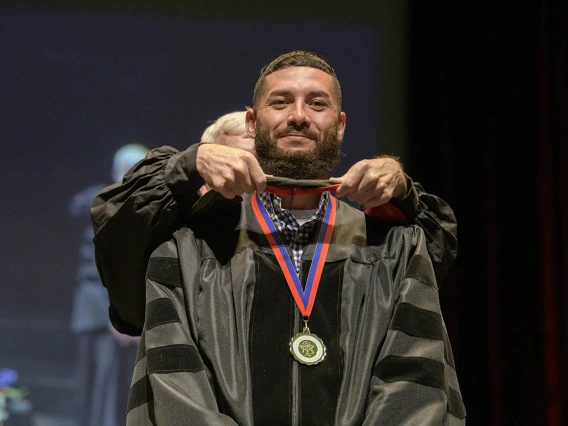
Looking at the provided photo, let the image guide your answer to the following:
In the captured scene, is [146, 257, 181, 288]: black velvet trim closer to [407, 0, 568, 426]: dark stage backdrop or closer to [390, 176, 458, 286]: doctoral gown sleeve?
[390, 176, 458, 286]: doctoral gown sleeve

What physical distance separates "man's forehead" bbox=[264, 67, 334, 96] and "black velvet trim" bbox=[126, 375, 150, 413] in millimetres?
898

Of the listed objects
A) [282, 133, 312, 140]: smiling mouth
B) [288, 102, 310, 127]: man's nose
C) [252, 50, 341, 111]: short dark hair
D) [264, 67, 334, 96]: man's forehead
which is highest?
[252, 50, 341, 111]: short dark hair

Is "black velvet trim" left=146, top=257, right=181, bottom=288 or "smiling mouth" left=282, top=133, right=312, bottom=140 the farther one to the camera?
"smiling mouth" left=282, top=133, right=312, bottom=140

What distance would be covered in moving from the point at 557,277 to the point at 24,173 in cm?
263

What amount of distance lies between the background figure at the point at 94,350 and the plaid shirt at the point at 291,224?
177cm

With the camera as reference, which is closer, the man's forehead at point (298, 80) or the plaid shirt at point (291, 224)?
the plaid shirt at point (291, 224)

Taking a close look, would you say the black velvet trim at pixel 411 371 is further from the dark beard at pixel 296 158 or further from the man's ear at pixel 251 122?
the man's ear at pixel 251 122

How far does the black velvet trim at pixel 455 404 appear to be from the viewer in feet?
6.27

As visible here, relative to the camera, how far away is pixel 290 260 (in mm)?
2041

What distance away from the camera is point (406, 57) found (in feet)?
13.4

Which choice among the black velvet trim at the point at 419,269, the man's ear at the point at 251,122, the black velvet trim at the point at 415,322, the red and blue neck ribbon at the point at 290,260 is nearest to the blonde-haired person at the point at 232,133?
the man's ear at the point at 251,122

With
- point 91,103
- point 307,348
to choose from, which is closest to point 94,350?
point 91,103

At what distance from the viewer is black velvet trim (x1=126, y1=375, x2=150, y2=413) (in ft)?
6.16

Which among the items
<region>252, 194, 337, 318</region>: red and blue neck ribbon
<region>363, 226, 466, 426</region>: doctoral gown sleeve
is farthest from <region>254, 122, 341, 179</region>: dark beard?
<region>363, 226, 466, 426</region>: doctoral gown sleeve
